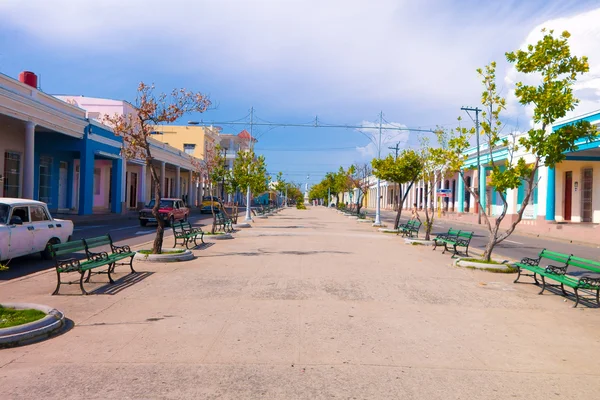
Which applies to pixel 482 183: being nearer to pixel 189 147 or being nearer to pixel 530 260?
pixel 189 147

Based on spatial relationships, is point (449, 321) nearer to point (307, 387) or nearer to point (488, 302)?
point (488, 302)

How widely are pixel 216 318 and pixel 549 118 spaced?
899 cm

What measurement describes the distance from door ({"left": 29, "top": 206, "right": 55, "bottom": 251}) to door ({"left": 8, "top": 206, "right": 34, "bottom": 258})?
16cm

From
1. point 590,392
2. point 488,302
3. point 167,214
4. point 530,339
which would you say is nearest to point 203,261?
point 488,302

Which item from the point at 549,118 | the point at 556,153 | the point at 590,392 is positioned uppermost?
the point at 549,118

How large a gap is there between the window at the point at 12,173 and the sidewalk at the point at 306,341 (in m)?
18.8

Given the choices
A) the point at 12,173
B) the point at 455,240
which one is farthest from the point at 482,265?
the point at 12,173

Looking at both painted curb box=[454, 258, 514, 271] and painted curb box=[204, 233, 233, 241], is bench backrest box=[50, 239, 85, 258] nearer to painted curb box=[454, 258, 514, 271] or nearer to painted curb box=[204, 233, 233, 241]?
painted curb box=[454, 258, 514, 271]

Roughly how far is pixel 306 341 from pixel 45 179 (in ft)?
97.7

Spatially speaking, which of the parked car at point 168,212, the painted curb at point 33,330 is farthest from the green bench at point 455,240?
the parked car at point 168,212

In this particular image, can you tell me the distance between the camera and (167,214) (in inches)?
1102

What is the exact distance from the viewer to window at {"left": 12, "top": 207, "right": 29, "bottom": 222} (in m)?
11.6

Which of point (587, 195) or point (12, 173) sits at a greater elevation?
point (12, 173)

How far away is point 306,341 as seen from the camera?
6234 mm
